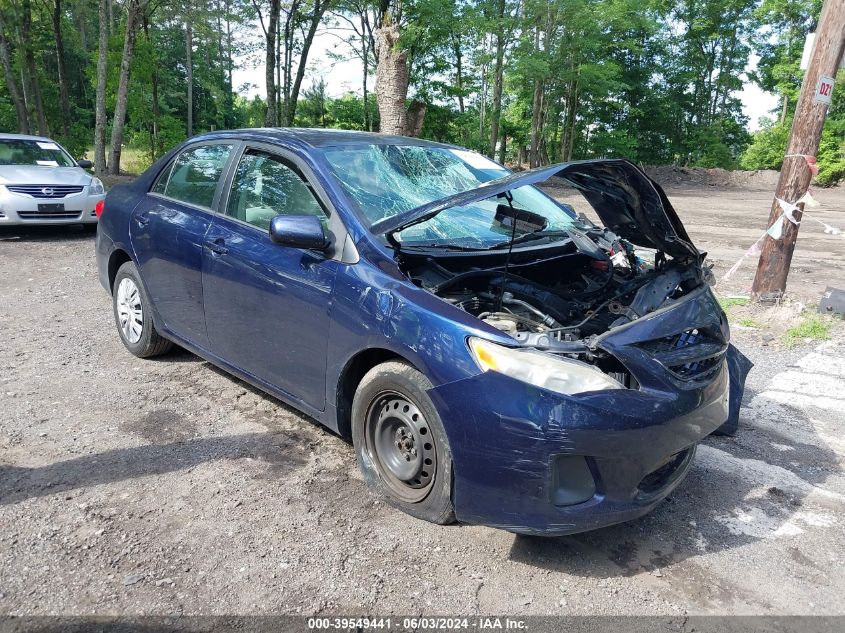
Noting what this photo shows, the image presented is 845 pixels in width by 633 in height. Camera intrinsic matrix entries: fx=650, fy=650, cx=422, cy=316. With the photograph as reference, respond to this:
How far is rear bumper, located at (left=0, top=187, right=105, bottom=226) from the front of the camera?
9836 millimetres

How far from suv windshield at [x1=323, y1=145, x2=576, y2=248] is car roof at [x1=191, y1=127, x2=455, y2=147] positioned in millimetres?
77

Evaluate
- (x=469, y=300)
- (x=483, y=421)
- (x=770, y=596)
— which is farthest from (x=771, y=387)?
(x=483, y=421)

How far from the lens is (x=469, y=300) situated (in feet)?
10.7

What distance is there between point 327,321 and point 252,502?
0.97 metres

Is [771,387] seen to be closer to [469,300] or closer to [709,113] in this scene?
[469,300]

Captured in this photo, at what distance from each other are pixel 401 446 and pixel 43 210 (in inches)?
371

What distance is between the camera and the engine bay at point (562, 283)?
3.04m

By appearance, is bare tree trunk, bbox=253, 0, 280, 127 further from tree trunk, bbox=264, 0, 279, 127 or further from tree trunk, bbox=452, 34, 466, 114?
tree trunk, bbox=452, 34, 466, 114

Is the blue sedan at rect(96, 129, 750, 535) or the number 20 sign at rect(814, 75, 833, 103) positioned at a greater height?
the number 20 sign at rect(814, 75, 833, 103)

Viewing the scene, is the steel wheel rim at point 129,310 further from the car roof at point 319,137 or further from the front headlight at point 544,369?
the front headlight at point 544,369

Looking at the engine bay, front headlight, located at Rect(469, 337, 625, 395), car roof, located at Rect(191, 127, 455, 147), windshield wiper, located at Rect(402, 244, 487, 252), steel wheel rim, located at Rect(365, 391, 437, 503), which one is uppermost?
car roof, located at Rect(191, 127, 455, 147)

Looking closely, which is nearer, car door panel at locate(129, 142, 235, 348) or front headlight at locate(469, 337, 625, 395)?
front headlight at locate(469, 337, 625, 395)

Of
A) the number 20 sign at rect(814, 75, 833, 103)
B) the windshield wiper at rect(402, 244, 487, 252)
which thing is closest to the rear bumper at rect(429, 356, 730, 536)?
the windshield wiper at rect(402, 244, 487, 252)

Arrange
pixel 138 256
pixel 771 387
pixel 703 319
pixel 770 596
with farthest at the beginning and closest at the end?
pixel 771 387, pixel 138 256, pixel 703 319, pixel 770 596
